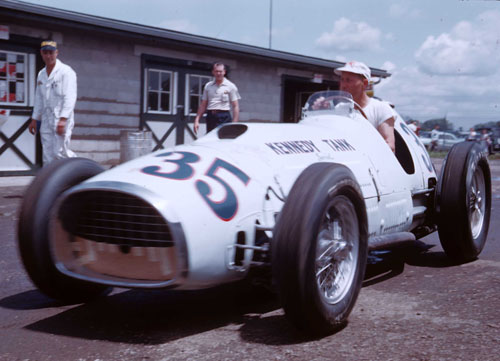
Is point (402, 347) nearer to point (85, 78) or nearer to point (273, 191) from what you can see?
point (273, 191)

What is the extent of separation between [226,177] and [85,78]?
→ 9.33 metres

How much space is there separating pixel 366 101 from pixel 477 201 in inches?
44.9

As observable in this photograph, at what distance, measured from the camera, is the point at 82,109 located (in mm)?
11672

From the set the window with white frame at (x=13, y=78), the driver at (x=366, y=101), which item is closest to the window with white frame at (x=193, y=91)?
the window with white frame at (x=13, y=78)

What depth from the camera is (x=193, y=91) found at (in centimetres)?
1376

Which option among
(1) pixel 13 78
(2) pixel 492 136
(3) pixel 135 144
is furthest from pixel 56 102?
(2) pixel 492 136

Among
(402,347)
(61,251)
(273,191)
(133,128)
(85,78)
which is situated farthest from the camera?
(133,128)

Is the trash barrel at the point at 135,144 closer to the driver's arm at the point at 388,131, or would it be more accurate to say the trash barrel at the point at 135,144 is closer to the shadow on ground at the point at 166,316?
the driver's arm at the point at 388,131

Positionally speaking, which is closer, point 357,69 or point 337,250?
point 337,250

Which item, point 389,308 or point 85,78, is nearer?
point 389,308

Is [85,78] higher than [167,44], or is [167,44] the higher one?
[167,44]

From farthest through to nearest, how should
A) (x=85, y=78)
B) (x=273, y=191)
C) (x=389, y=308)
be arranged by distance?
(x=85, y=78)
(x=389, y=308)
(x=273, y=191)

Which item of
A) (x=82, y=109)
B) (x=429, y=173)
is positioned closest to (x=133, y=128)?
→ (x=82, y=109)

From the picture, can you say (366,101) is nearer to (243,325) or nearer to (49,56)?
(243,325)
